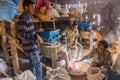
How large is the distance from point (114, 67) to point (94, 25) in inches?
157

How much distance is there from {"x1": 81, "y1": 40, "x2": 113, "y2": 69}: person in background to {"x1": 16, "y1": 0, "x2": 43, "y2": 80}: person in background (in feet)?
2.96

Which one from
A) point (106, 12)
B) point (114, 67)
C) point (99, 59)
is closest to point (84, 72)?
point (99, 59)

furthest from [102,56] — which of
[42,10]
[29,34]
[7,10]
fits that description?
[7,10]

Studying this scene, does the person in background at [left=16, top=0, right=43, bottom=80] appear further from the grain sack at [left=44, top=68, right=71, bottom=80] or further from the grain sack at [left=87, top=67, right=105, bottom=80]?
the grain sack at [left=87, top=67, right=105, bottom=80]

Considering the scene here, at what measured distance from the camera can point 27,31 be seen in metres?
2.46

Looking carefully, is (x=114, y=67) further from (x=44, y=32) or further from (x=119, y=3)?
(x=119, y=3)

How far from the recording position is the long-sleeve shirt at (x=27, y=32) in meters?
2.44

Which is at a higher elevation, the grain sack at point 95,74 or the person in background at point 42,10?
the person in background at point 42,10

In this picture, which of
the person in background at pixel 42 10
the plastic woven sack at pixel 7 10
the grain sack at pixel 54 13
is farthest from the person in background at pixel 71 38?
the plastic woven sack at pixel 7 10

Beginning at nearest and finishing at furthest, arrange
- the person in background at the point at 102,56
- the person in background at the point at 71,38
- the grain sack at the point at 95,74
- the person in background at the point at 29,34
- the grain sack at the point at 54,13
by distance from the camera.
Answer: the person in background at the point at 29,34, the grain sack at the point at 95,74, the person in background at the point at 102,56, the grain sack at the point at 54,13, the person in background at the point at 71,38

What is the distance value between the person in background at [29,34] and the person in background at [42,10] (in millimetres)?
880

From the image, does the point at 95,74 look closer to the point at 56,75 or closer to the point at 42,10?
the point at 56,75

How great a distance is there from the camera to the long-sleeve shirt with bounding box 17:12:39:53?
244cm

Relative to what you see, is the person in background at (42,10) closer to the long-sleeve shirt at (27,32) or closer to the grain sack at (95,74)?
the long-sleeve shirt at (27,32)
